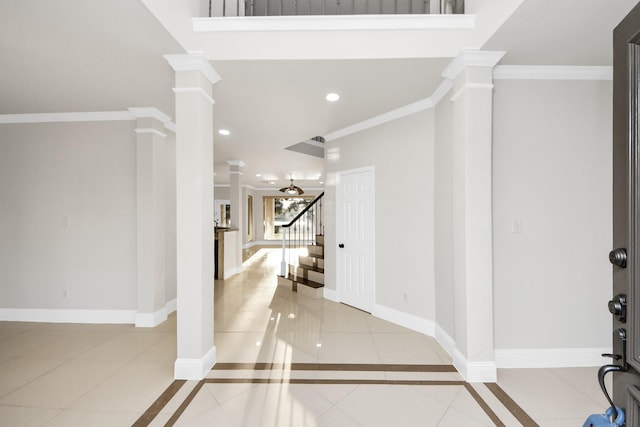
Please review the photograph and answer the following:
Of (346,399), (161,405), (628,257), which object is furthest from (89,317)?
(628,257)

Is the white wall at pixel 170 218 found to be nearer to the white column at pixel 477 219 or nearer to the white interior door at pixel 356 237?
the white interior door at pixel 356 237

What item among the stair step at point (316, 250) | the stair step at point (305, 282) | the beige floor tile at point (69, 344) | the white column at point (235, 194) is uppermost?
the white column at point (235, 194)

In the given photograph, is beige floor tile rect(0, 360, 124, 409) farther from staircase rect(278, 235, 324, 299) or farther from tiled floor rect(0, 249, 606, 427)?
staircase rect(278, 235, 324, 299)

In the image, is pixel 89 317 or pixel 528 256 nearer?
pixel 528 256

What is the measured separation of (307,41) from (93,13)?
151cm

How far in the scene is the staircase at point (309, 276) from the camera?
16.7 ft

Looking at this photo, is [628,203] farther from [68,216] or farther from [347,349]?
[68,216]

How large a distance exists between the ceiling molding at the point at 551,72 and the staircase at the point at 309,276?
12.7ft

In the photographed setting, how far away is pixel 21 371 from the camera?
2668mm

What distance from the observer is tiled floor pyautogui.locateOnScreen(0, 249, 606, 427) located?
2053mm

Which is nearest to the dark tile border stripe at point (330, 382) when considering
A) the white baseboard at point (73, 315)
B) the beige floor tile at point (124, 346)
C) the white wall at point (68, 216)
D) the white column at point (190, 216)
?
the white column at point (190, 216)

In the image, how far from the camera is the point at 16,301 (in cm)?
396

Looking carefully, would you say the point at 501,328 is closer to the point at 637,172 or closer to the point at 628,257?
the point at 628,257

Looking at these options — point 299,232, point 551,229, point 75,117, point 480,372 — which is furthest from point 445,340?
point 75,117
